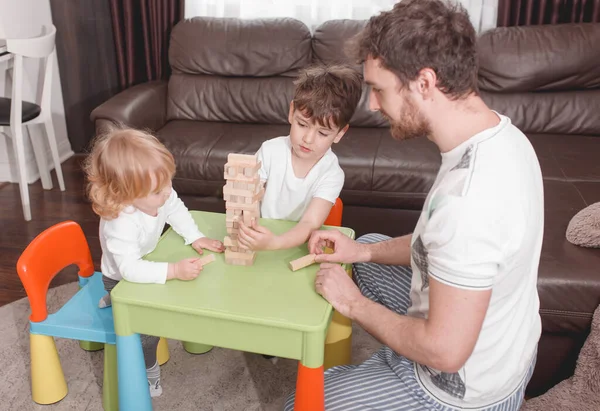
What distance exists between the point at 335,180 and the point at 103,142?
683mm

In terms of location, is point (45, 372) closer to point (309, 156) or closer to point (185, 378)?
point (185, 378)

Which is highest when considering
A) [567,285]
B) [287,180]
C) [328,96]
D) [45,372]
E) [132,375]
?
[328,96]

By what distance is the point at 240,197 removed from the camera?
148 centimetres

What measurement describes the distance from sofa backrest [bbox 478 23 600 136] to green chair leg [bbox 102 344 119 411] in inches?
86.0

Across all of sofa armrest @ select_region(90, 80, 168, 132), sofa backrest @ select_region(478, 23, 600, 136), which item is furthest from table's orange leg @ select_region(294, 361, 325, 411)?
sofa backrest @ select_region(478, 23, 600, 136)

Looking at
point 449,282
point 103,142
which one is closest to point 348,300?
point 449,282

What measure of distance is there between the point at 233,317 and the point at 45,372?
0.78 meters

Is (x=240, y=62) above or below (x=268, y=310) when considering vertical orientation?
above

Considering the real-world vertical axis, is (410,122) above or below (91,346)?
above

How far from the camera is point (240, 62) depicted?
3229 millimetres

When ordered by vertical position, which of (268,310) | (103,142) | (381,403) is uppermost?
(103,142)

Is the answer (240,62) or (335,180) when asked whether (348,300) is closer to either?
(335,180)

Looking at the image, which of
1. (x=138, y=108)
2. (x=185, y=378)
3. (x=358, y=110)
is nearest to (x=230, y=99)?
(x=138, y=108)

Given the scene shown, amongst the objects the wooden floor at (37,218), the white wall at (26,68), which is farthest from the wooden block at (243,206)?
the white wall at (26,68)
